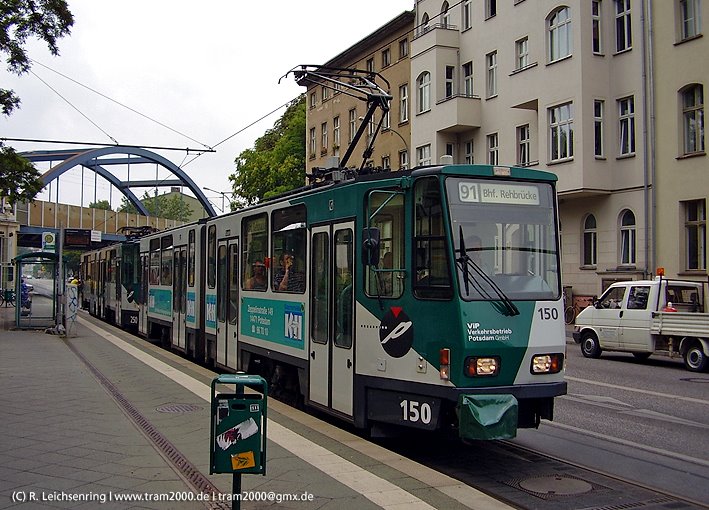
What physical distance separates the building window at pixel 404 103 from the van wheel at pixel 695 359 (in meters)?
26.0

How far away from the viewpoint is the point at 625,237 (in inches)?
1057

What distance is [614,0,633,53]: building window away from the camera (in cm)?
2680

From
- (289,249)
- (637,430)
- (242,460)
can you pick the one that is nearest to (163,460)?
(242,460)

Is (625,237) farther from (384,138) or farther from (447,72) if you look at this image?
(384,138)

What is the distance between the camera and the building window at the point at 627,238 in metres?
26.5

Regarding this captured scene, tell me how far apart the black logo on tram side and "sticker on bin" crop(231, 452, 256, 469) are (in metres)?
2.59

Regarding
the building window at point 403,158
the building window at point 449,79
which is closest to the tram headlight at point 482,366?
the building window at point 449,79

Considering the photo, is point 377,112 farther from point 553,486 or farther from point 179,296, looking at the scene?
point 553,486

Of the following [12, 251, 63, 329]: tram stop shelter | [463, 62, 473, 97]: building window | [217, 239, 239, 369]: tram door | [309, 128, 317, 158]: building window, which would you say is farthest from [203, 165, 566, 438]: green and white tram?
[309, 128, 317, 158]: building window

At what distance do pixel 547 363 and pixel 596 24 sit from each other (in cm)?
2257

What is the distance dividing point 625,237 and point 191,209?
122 meters

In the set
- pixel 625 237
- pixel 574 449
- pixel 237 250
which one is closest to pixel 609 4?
pixel 625 237

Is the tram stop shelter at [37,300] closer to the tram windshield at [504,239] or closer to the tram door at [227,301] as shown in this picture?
the tram door at [227,301]

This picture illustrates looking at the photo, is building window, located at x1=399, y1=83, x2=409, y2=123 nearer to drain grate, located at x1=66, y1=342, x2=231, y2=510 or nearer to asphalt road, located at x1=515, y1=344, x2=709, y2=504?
asphalt road, located at x1=515, y1=344, x2=709, y2=504
